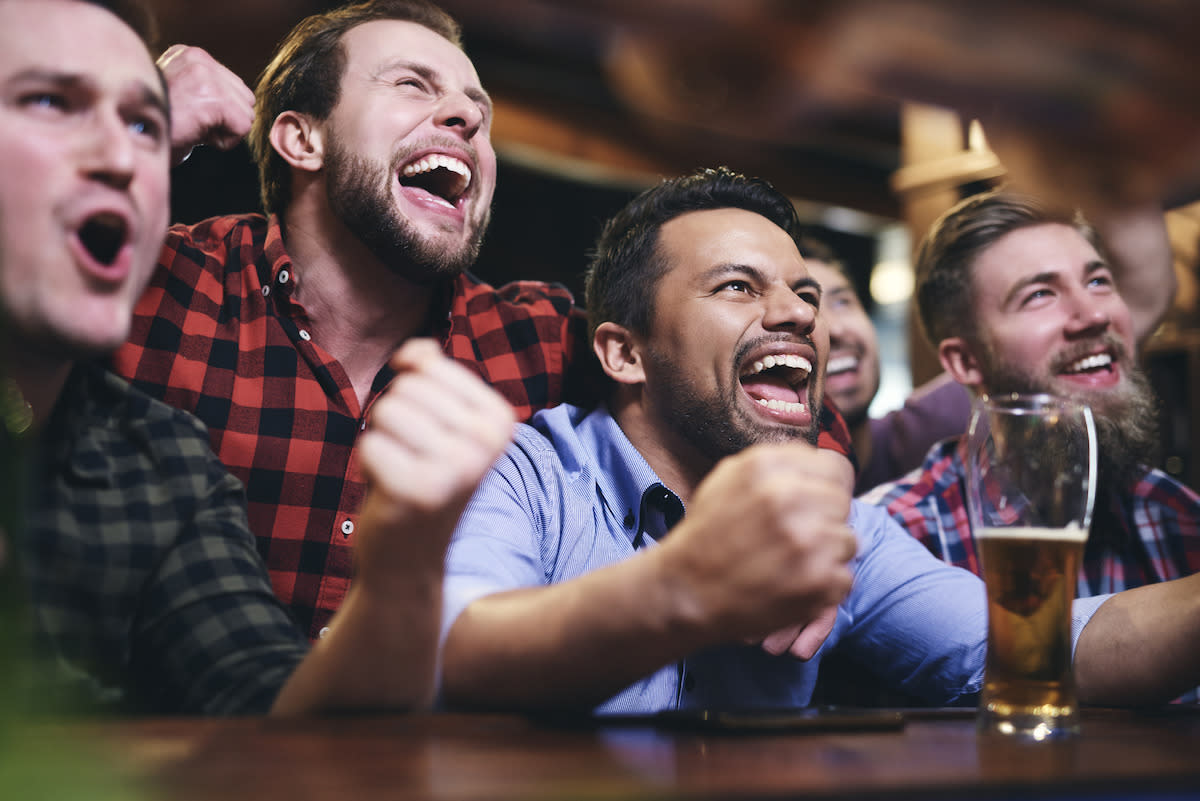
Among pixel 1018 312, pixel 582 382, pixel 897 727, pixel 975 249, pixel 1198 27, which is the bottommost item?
pixel 897 727

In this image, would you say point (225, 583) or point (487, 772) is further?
point (225, 583)

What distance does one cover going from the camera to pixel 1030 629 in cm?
82

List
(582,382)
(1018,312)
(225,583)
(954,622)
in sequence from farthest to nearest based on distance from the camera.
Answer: (1018,312), (582,382), (954,622), (225,583)

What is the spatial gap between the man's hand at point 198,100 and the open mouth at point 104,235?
0.46 m

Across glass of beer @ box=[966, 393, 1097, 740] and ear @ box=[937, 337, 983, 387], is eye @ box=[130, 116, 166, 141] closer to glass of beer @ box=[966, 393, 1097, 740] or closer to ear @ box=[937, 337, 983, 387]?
glass of beer @ box=[966, 393, 1097, 740]

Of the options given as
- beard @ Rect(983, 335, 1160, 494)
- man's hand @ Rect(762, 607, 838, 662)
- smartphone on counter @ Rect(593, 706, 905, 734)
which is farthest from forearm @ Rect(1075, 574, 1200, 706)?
beard @ Rect(983, 335, 1160, 494)

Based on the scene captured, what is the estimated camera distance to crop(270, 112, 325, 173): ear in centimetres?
170

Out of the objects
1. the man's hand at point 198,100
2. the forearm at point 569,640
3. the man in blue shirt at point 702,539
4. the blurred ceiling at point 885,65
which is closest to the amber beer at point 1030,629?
the man in blue shirt at point 702,539

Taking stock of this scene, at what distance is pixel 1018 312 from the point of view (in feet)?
6.65

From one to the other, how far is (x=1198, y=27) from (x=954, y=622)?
1.24m

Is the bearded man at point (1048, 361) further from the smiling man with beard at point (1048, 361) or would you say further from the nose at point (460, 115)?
the nose at point (460, 115)

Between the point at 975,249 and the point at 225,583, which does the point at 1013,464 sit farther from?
the point at 975,249

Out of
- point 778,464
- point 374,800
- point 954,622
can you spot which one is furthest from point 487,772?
point 954,622

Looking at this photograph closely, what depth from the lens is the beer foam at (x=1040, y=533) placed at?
0.83 m
